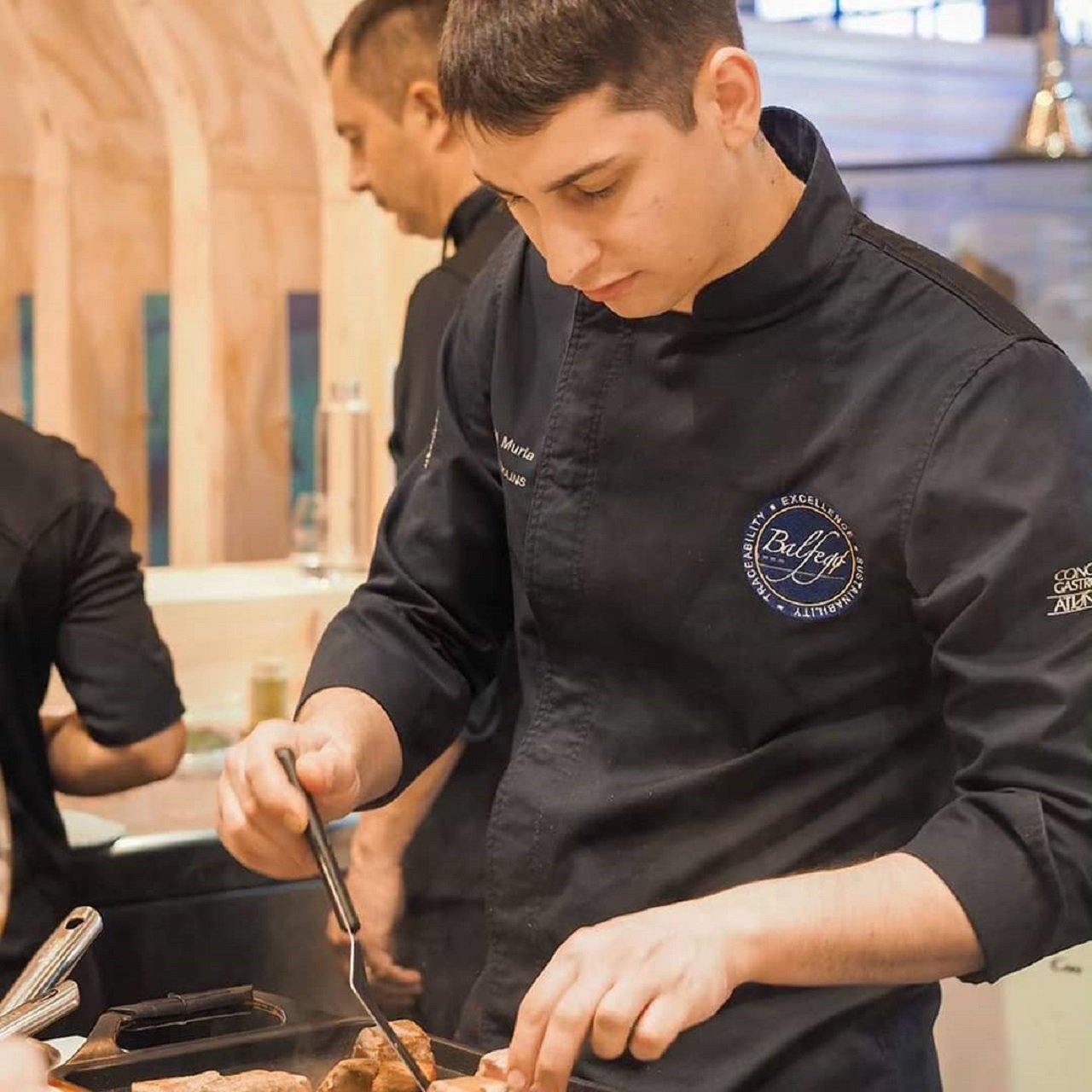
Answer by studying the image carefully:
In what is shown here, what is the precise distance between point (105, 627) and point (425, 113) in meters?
0.79

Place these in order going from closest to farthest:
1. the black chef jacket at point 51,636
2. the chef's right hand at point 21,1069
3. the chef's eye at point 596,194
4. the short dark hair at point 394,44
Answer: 1. the chef's right hand at point 21,1069
2. the chef's eye at point 596,194
3. the black chef jacket at point 51,636
4. the short dark hair at point 394,44

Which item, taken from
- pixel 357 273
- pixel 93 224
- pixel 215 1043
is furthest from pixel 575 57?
pixel 93 224

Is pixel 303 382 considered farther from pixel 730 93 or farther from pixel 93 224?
pixel 730 93

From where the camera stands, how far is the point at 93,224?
151 inches

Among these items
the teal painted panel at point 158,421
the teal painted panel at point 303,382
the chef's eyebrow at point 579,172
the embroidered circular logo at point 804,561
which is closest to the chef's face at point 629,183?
the chef's eyebrow at point 579,172

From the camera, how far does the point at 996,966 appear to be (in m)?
1.20

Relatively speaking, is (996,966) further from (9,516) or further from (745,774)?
(9,516)

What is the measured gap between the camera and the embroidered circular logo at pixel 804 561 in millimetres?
1337

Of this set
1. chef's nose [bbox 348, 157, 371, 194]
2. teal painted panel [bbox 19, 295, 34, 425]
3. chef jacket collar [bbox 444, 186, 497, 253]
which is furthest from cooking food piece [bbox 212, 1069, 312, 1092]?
teal painted panel [bbox 19, 295, 34, 425]

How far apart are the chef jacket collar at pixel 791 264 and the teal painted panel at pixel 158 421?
272cm

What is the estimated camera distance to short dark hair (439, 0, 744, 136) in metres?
1.25

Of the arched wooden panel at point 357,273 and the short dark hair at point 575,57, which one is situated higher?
the short dark hair at point 575,57

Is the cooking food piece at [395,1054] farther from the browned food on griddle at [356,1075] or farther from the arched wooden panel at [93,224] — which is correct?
the arched wooden panel at [93,224]

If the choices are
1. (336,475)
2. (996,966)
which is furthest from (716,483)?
(336,475)
